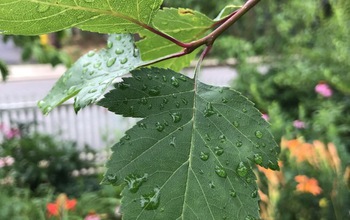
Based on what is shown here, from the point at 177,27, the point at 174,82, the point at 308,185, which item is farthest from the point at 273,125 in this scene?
the point at 174,82

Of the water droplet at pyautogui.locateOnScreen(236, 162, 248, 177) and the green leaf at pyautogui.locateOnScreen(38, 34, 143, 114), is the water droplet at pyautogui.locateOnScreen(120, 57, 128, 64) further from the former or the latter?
the water droplet at pyautogui.locateOnScreen(236, 162, 248, 177)

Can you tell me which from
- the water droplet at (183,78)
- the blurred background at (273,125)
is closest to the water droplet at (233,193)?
the water droplet at (183,78)

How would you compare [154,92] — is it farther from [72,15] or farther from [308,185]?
[308,185]

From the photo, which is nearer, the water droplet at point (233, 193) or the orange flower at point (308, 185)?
the water droplet at point (233, 193)

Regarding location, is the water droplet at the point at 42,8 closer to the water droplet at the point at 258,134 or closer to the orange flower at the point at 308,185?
the water droplet at the point at 258,134

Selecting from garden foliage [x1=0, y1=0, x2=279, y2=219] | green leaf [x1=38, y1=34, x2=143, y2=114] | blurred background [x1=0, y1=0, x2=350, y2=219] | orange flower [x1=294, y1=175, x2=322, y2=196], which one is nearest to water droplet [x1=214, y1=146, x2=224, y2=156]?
garden foliage [x1=0, y1=0, x2=279, y2=219]

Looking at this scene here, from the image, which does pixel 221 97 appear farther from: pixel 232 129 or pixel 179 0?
pixel 179 0

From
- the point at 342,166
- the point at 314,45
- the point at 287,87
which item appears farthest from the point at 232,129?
the point at 314,45
